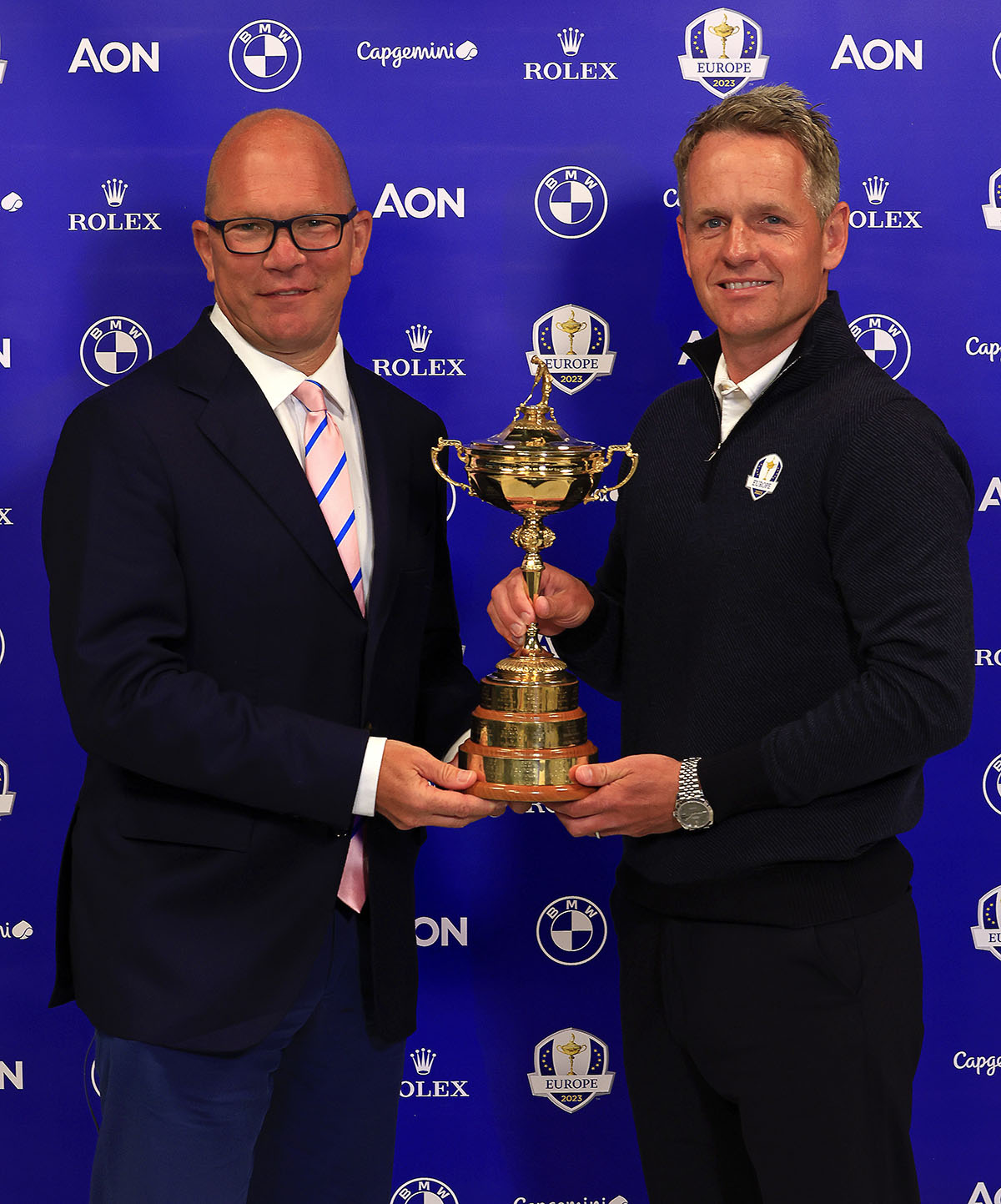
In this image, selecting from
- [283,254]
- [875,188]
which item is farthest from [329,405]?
[875,188]

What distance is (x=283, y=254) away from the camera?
2.13 meters

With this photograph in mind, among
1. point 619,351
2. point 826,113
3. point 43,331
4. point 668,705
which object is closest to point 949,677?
point 668,705

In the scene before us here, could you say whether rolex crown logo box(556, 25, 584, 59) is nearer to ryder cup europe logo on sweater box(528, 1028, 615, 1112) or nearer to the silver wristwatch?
the silver wristwatch

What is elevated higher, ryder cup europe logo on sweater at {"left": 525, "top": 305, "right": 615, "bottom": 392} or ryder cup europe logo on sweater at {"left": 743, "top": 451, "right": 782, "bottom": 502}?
ryder cup europe logo on sweater at {"left": 525, "top": 305, "right": 615, "bottom": 392}

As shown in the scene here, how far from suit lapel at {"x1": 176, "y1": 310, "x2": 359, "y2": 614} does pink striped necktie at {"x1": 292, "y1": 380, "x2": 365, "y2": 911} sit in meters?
0.06

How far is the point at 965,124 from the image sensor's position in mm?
2809

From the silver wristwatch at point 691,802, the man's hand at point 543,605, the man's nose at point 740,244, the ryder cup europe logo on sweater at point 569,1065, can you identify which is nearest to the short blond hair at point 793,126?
the man's nose at point 740,244

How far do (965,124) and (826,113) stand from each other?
1.04 feet

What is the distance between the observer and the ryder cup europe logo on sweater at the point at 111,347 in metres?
2.85

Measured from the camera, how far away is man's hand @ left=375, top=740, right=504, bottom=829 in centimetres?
202

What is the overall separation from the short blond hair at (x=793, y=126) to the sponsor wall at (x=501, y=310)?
67 cm

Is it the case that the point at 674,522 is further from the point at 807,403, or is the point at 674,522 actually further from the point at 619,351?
the point at 619,351

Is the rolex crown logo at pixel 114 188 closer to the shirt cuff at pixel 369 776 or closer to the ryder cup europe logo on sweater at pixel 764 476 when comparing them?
the shirt cuff at pixel 369 776

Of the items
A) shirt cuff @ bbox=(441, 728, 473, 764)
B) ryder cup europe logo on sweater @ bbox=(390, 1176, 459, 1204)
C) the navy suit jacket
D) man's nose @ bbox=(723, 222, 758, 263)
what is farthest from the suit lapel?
ryder cup europe logo on sweater @ bbox=(390, 1176, 459, 1204)
